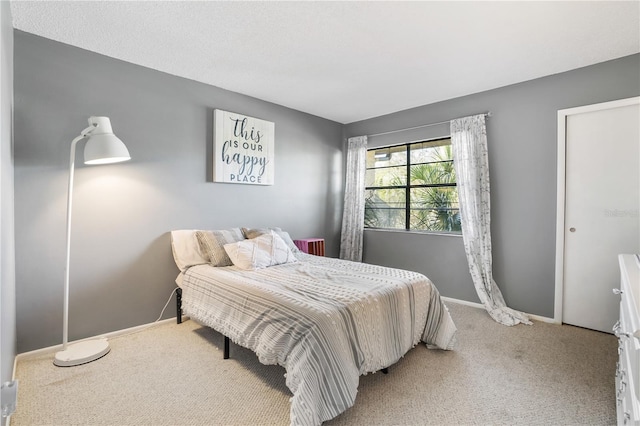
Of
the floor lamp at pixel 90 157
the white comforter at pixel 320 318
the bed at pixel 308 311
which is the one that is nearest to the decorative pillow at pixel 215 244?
the bed at pixel 308 311

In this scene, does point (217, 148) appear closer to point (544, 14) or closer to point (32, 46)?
point (32, 46)

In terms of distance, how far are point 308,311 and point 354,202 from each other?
2973 millimetres

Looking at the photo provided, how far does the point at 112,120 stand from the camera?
2693 mm

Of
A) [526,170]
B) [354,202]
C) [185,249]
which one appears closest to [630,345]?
[526,170]

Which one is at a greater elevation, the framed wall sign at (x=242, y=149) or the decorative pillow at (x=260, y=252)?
the framed wall sign at (x=242, y=149)

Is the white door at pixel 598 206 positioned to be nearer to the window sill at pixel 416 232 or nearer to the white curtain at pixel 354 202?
the window sill at pixel 416 232

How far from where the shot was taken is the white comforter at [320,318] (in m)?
1.62

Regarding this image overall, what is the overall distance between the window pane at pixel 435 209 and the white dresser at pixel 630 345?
1.85 m

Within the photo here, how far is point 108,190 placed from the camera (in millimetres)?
2672

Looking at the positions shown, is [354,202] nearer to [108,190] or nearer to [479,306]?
[479,306]

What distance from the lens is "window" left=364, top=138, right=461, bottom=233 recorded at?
152 inches

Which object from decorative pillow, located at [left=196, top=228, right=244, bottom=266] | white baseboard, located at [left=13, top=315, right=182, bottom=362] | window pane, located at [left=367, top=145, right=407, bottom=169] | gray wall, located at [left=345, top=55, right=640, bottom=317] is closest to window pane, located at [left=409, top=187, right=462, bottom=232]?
gray wall, located at [left=345, top=55, right=640, bottom=317]

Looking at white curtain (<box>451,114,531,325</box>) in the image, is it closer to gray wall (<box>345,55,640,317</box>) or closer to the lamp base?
gray wall (<box>345,55,640,317</box>)

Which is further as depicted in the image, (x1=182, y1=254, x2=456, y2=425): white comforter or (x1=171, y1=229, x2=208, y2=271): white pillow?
(x1=171, y1=229, x2=208, y2=271): white pillow
